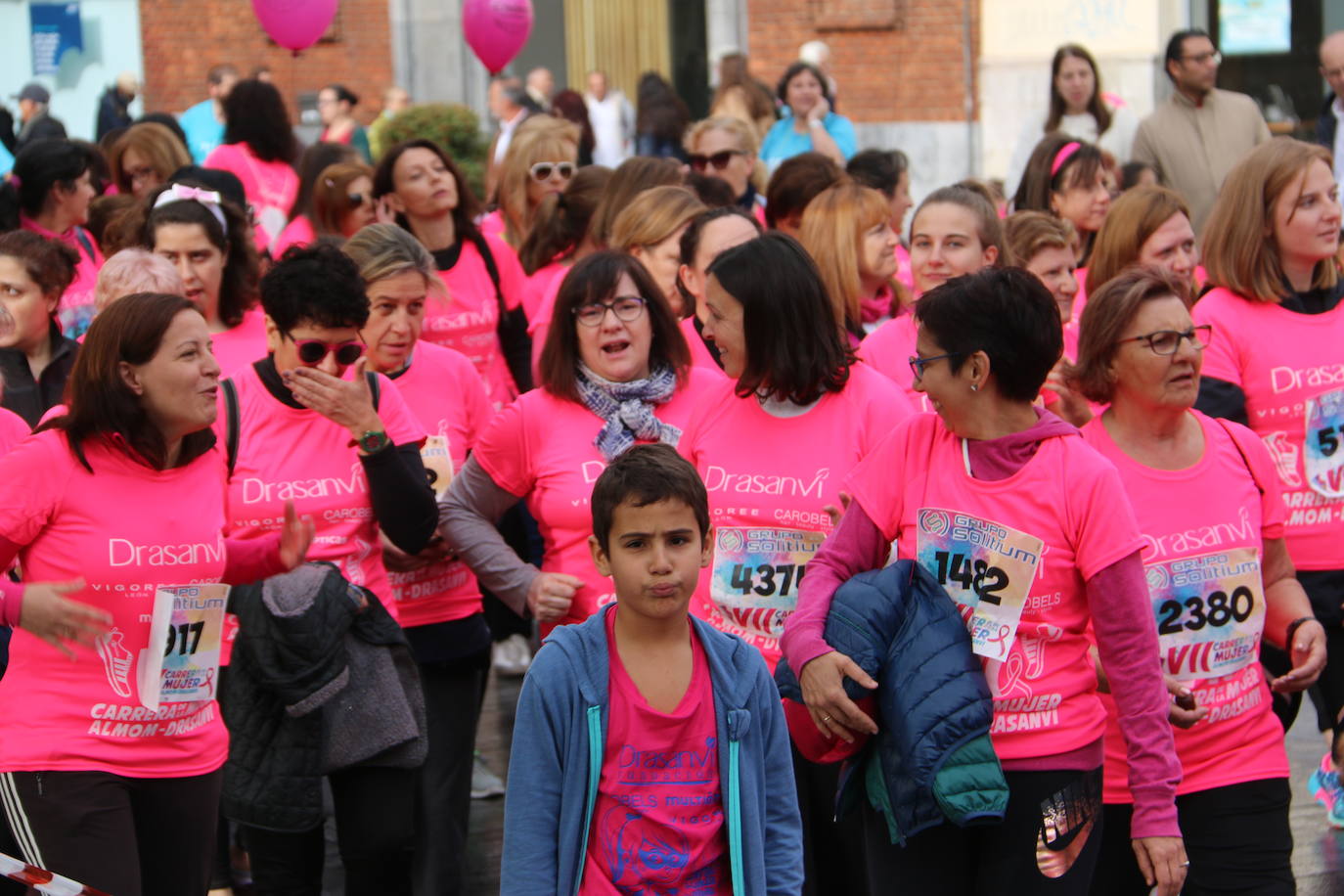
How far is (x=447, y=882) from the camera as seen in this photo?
5.84 m

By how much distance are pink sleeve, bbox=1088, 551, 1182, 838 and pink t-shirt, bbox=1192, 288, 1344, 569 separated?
170 cm

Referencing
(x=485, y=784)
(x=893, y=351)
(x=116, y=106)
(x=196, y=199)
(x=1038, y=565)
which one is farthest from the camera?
(x=116, y=106)

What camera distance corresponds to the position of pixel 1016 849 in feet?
13.1

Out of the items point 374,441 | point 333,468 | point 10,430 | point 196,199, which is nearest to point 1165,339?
point 374,441

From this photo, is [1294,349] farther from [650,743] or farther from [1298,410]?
[650,743]

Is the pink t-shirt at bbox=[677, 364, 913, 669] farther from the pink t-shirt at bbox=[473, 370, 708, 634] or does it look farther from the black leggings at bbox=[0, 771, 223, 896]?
the black leggings at bbox=[0, 771, 223, 896]

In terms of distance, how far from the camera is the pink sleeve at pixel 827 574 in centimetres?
405

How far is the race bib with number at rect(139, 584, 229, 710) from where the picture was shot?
446 cm

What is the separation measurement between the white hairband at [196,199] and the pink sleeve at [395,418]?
158cm

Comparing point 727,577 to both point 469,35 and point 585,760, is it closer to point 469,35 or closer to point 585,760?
point 585,760

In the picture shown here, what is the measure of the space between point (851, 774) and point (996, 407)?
0.87 meters

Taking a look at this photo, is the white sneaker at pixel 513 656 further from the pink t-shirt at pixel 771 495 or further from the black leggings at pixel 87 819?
the black leggings at pixel 87 819

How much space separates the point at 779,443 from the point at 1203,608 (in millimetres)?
1127

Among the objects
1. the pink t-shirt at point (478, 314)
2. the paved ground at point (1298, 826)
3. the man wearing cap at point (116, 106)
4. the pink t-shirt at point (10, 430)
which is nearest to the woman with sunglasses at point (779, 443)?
the pink t-shirt at point (10, 430)
